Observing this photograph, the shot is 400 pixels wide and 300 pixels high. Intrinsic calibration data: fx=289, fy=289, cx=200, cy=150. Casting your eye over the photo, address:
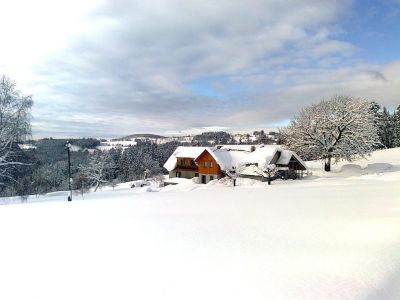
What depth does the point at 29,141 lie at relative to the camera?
3072cm

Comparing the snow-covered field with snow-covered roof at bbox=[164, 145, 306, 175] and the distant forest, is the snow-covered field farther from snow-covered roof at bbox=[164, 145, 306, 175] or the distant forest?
snow-covered roof at bbox=[164, 145, 306, 175]

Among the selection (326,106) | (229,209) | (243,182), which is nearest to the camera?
(229,209)

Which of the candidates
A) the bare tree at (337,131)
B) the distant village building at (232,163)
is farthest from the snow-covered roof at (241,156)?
the bare tree at (337,131)

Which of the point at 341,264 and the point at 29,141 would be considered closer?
the point at 341,264

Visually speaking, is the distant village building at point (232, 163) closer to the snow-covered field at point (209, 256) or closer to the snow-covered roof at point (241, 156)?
the snow-covered roof at point (241, 156)

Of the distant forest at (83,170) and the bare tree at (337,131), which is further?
the bare tree at (337,131)

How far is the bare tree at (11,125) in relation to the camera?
2831 cm

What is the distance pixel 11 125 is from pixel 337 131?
40086 mm

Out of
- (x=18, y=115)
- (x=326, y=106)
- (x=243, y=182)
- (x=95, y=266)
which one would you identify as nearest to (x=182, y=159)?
(x=243, y=182)

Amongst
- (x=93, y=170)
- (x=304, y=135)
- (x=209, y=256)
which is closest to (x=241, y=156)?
(x=304, y=135)

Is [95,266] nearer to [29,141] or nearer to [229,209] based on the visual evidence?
[229,209]

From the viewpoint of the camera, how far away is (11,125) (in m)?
28.8

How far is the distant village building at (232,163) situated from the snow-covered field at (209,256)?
89.8 ft

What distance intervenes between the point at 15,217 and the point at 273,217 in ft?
42.7
